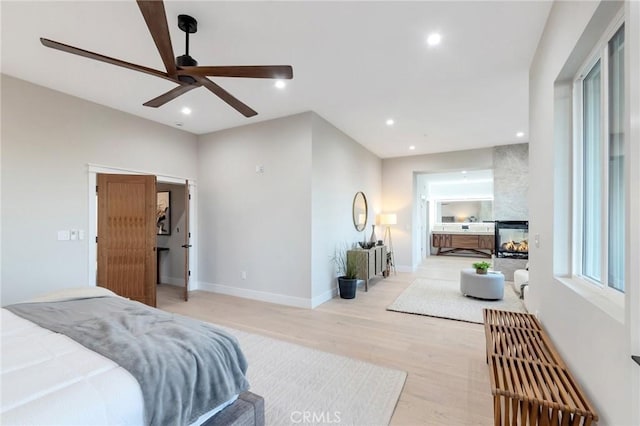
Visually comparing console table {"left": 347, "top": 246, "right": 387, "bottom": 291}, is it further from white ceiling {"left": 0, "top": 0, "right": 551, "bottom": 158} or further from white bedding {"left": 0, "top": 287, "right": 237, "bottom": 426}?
white bedding {"left": 0, "top": 287, "right": 237, "bottom": 426}

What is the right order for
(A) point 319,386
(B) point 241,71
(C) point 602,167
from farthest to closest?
(A) point 319,386 < (B) point 241,71 < (C) point 602,167

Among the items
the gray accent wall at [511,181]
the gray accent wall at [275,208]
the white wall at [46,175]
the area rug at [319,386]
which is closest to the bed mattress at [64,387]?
the area rug at [319,386]

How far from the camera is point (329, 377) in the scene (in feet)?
7.96

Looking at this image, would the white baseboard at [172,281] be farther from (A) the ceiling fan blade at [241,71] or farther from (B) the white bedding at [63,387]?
(A) the ceiling fan blade at [241,71]

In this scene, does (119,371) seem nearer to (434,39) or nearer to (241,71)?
(241,71)

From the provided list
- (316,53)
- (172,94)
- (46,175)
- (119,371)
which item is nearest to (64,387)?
(119,371)

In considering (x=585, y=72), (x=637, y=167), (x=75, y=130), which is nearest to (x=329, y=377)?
(x=637, y=167)

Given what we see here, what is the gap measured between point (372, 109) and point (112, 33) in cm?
322

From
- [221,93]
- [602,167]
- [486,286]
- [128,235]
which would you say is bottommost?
[486,286]

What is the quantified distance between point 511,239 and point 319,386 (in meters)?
6.06

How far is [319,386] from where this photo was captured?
2.30 metres

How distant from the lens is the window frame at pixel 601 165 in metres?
1.51

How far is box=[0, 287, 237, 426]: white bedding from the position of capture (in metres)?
1.04

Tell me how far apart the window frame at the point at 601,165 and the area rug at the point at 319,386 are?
153 centimetres
